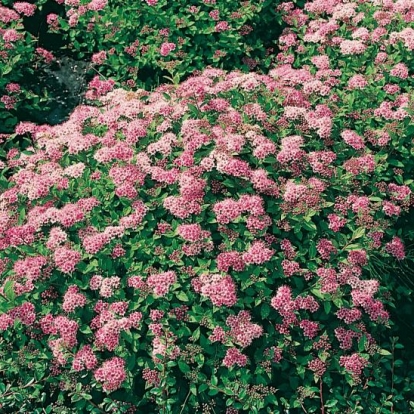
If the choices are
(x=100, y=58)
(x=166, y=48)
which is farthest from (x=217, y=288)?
(x=100, y=58)

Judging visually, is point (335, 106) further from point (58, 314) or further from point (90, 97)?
point (58, 314)

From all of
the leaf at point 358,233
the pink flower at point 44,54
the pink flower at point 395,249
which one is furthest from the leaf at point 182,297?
the pink flower at point 44,54

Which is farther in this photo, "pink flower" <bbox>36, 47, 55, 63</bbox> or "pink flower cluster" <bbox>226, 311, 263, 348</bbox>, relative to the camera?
"pink flower" <bbox>36, 47, 55, 63</bbox>

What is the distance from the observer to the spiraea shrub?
3.20m

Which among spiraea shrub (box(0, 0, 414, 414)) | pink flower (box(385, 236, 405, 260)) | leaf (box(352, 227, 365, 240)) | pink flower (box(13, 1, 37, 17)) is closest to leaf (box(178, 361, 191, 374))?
spiraea shrub (box(0, 0, 414, 414))

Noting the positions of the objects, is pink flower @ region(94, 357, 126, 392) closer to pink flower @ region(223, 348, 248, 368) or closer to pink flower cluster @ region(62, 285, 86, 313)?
pink flower cluster @ region(62, 285, 86, 313)

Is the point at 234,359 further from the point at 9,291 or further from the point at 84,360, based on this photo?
the point at 9,291

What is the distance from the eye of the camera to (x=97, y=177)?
144 inches

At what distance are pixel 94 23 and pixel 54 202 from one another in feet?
8.87

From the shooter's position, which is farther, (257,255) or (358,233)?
(358,233)

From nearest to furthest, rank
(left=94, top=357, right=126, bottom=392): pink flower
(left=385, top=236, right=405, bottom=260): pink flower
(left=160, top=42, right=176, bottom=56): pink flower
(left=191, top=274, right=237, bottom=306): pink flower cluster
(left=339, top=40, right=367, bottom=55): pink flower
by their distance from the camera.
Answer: (left=94, top=357, right=126, bottom=392): pink flower
(left=191, top=274, right=237, bottom=306): pink flower cluster
(left=385, top=236, right=405, bottom=260): pink flower
(left=339, top=40, right=367, bottom=55): pink flower
(left=160, top=42, right=176, bottom=56): pink flower

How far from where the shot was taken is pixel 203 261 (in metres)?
3.32

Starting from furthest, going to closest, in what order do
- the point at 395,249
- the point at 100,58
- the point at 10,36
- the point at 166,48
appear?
the point at 100,58 → the point at 166,48 → the point at 10,36 → the point at 395,249

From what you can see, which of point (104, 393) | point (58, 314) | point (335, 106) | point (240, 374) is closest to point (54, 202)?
point (58, 314)
